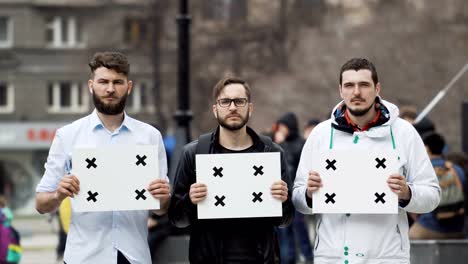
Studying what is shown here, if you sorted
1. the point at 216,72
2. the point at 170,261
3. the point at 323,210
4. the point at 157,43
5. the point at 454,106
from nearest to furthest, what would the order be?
the point at 323,210
the point at 170,261
the point at 454,106
the point at 216,72
the point at 157,43

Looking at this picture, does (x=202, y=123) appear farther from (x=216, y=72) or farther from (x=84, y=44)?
(x=84, y=44)

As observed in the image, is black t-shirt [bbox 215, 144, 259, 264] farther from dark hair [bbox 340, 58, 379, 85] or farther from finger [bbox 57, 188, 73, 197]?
dark hair [bbox 340, 58, 379, 85]

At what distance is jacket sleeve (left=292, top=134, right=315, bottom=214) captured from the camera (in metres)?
8.23

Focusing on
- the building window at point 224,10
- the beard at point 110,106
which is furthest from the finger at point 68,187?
the building window at point 224,10

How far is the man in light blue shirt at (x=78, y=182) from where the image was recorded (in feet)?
26.3

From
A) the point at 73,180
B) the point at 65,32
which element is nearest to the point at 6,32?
the point at 65,32

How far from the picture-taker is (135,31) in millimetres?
53906

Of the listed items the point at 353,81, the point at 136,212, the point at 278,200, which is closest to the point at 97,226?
the point at 136,212

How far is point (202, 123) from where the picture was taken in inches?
1909

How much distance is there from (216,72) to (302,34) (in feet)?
10.9

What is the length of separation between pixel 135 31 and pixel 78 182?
151ft

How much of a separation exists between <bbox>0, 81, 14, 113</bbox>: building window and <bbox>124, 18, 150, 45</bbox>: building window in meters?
5.06

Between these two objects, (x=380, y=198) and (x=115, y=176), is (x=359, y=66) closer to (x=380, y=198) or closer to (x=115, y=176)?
(x=380, y=198)

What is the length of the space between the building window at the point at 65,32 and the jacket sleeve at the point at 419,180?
48.0 metres
